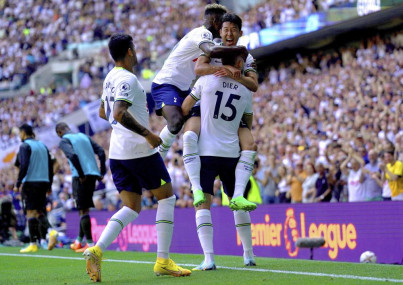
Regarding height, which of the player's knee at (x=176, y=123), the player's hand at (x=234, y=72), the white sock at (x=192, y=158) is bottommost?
the white sock at (x=192, y=158)

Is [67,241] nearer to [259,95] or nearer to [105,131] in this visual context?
[259,95]

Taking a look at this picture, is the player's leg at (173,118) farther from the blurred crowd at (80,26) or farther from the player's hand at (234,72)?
the blurred crowd at (80,26)

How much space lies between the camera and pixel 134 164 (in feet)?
23.1

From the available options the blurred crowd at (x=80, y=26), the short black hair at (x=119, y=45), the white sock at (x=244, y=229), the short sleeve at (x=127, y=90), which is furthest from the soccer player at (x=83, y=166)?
the blurred crowd at (x=80, y=26)

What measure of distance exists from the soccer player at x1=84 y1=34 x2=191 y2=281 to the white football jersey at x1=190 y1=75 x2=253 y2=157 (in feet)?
2.60

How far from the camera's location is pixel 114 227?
23.1 ft

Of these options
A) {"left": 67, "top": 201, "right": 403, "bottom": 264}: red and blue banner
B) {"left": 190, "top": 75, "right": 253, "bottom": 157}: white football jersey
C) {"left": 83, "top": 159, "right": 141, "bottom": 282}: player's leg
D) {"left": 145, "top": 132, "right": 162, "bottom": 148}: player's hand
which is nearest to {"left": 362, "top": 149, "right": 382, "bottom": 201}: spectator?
{"left": 67, "top": 201, "right": 403, "bottom": 264}: red and blue banner

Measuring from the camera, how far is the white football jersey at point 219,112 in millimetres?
7766

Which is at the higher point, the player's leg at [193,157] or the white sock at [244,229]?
the player's leg at [193,157]

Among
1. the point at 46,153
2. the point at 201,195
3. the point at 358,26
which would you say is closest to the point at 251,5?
the point at 358,26

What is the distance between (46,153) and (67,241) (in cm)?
315

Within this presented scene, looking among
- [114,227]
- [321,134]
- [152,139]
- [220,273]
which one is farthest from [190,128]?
[321,134]

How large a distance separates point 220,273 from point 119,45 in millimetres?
2347

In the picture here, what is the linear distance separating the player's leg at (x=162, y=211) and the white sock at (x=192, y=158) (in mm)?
479
